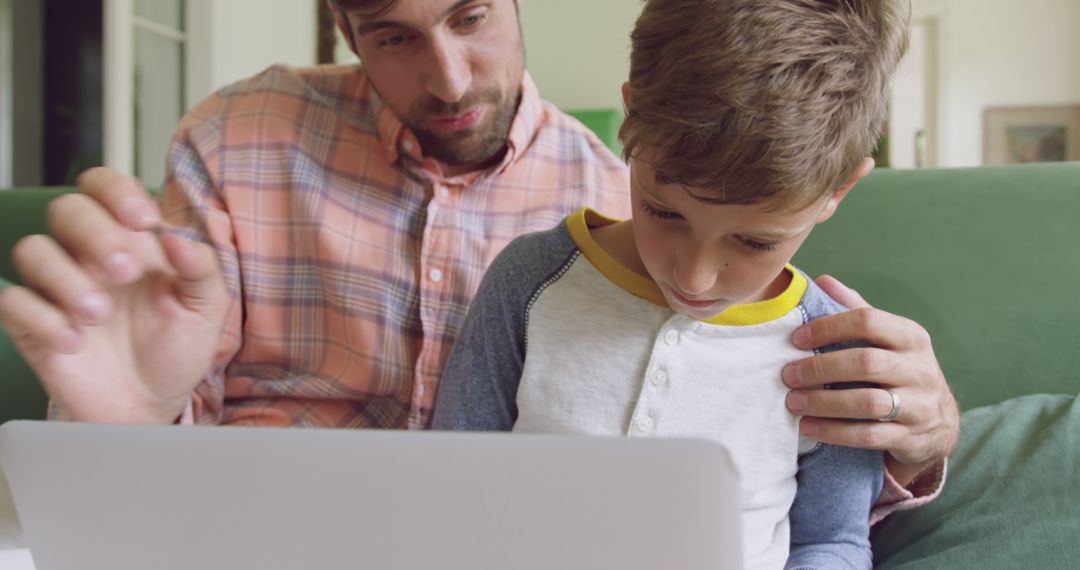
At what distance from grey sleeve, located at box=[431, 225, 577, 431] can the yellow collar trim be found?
20 mm

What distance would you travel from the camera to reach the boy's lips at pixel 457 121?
1.04 metres

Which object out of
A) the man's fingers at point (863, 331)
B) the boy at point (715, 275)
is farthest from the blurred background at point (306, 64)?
the man's fingers at point (863, 331)

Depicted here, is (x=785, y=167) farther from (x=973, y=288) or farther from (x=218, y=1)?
(x=218, y=1)

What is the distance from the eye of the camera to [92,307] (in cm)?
62

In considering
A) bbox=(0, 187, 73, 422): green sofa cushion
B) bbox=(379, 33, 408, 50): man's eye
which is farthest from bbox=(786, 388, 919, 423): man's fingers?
bbox=(0, 187, 73, 422): green sofa cushion

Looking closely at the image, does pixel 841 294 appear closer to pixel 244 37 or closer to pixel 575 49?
pixel 244 37

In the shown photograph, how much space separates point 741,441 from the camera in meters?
0.74

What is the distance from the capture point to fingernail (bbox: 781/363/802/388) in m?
0.73

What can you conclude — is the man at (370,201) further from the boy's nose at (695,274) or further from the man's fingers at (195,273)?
the boy's nose at (695,274)

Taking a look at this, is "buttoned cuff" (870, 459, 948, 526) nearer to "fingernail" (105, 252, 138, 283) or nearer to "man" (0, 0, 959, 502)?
"man" (0, 0, 959, 502)

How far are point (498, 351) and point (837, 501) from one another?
0.34 m

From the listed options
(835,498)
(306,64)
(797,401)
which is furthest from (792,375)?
(306,64)

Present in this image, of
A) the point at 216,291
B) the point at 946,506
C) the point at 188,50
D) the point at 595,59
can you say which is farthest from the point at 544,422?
the point at 595,59

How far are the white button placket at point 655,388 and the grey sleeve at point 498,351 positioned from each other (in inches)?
5.0
